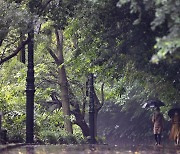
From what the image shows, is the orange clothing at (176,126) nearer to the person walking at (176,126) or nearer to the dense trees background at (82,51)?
the person walking at (176,126)

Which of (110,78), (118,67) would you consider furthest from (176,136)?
(118,67)

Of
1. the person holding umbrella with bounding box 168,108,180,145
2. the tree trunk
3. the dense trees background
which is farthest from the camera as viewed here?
the tree trunk

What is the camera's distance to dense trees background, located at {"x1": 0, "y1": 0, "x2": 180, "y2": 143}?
13.0 m

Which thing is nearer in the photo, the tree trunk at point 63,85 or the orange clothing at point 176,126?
the orange clothing at point 176,126

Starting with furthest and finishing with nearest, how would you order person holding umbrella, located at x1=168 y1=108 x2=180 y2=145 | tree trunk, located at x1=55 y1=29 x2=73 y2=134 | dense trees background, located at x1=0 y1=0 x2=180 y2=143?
tree trunk, located at x1=55 y1=29 x2=73 y2=134 → person holding umbrella, located at x1=168 y1=108 x2=180 y2=145 → dense trees background, located at x1=0 y1=0 x2=180 y2=143

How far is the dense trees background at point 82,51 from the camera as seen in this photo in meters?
13.0

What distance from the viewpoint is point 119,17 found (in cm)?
1614

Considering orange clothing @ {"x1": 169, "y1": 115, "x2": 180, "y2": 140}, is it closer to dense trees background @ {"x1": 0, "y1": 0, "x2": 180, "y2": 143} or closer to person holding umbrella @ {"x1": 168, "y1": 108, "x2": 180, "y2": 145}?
person holding umbrella @ {"x1": 168, "y1": 108, "x2": 180, "y2": 145}

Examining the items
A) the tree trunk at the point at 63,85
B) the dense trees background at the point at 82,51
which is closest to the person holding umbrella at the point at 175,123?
the dense trees background at the point at 82,51

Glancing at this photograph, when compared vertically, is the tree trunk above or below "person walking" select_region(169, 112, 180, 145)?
above

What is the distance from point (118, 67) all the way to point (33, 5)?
4077 millimetres

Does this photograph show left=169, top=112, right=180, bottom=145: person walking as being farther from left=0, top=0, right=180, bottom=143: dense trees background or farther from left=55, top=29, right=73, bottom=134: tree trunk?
left=55, top=29, right=73, bottom=134: tree trunk

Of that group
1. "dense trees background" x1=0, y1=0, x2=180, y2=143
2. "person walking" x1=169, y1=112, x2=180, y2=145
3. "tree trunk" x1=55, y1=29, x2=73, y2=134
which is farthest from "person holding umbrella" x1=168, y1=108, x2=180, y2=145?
"tree trunk" x1=55, y1=29, x2=73, y2=134

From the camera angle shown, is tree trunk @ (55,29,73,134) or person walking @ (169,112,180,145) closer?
person walking @ (169,112,180,145)
